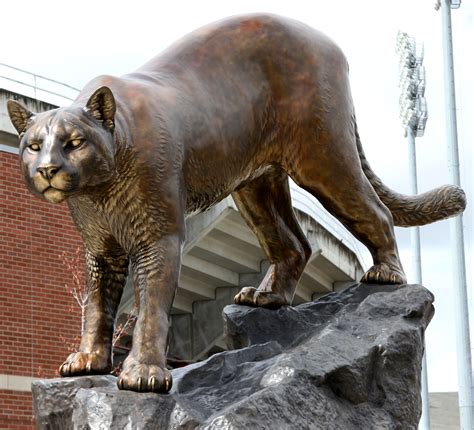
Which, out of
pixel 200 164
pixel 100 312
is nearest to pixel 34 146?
pixel 200 164

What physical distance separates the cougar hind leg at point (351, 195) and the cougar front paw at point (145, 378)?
1.63 meters

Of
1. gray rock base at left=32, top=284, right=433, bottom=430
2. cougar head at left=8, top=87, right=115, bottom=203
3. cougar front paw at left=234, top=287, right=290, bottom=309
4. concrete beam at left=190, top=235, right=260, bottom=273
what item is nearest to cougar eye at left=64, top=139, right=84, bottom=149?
cougar head at left=8, top=87, right=115, bottom=203

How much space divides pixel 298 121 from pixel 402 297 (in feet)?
3.85

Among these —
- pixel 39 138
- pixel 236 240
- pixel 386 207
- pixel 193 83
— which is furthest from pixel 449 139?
pixel 39 138

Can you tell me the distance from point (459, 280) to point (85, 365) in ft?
36.0

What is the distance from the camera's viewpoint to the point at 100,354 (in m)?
5.95

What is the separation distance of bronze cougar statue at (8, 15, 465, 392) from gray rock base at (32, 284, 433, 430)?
16cm

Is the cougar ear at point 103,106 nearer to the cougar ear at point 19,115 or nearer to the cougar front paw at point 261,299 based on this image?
the cougar ear at point 19,115

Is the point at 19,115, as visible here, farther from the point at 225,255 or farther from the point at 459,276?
the point at 225,255

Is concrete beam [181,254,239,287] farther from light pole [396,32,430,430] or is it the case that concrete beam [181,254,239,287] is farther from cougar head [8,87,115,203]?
cougar head [8,87,115,203]

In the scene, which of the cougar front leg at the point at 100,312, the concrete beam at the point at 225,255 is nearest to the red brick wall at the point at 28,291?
the concrete beam at the point at 225,255

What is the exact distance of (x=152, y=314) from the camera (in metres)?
5.60

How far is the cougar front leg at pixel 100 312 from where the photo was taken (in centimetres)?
592

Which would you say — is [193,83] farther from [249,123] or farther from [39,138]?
[39,138]
